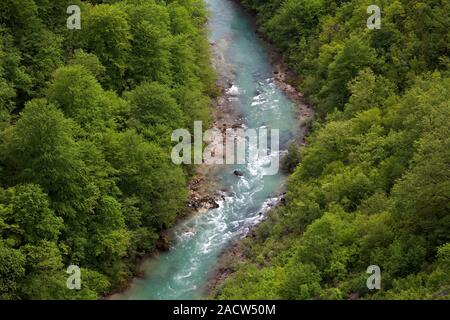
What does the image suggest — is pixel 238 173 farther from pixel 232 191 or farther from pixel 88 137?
pixel 88 137

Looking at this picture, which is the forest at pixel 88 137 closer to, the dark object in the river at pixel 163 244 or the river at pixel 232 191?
the dark object in the river at pixel 163 244

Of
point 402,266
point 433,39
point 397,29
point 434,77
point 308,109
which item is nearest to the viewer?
point 402,266

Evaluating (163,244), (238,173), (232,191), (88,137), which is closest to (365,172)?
(232,191)

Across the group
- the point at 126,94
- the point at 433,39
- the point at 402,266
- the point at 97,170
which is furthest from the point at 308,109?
the point at 402,266

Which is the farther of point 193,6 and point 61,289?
point 193,6

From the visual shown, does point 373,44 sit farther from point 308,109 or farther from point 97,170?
point 97,170

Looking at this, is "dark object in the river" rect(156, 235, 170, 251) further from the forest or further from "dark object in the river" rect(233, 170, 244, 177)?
"dark object in the river" rect(233, 170, 244, 177)

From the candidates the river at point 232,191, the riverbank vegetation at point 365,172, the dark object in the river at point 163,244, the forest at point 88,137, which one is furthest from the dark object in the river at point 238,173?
the dark object in the river at point 163,244
